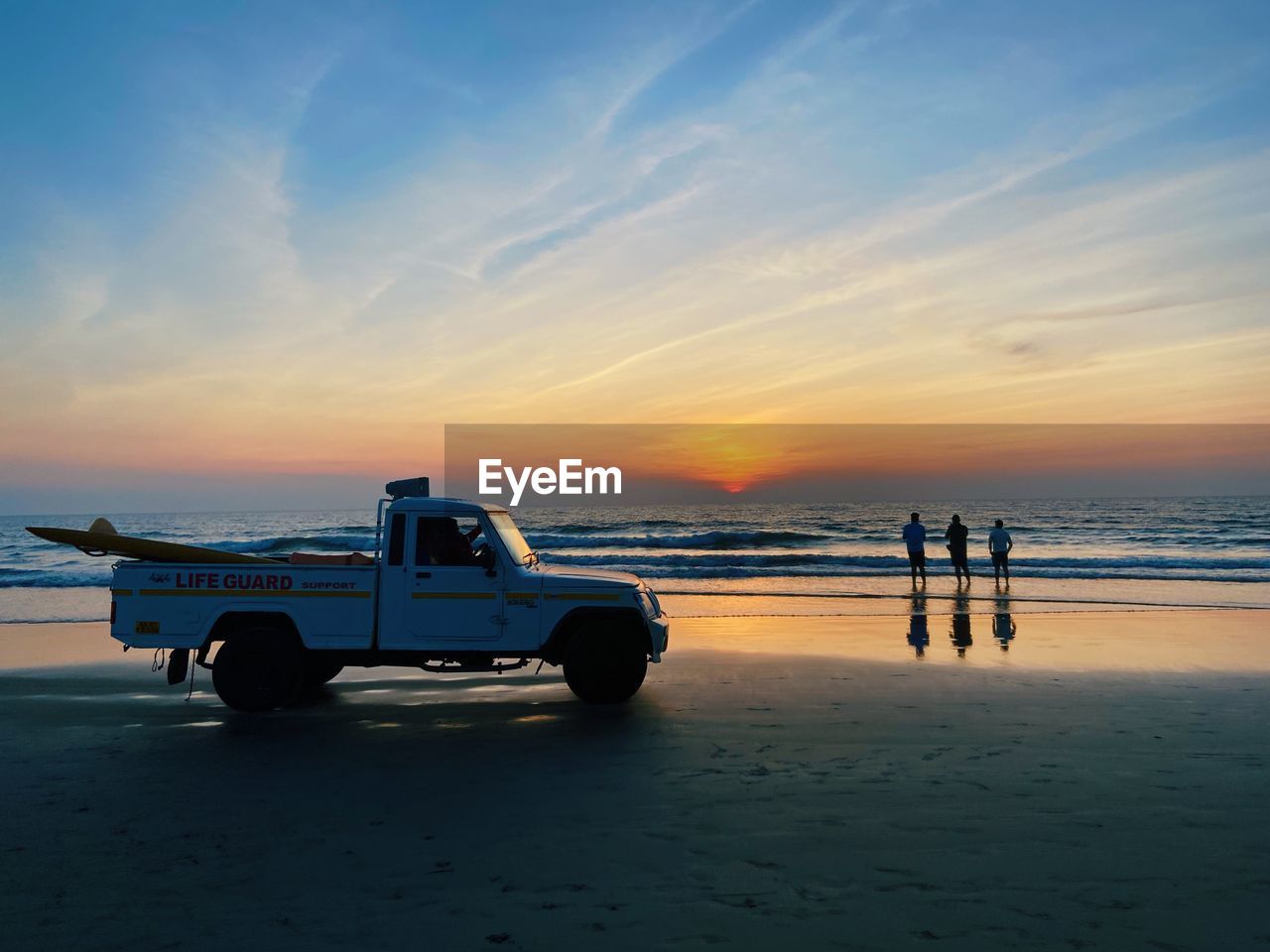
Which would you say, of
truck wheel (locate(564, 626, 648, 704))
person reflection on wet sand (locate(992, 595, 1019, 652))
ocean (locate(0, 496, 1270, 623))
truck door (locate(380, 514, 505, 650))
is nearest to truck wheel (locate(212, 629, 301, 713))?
truck door (locate(380, 514, 505, 650))

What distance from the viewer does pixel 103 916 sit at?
4.66 m

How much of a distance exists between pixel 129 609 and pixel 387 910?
624 cm

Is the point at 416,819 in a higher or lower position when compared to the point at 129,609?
lower

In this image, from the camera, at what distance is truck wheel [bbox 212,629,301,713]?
9523 mm

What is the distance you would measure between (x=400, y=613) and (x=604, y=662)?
2.27 meters

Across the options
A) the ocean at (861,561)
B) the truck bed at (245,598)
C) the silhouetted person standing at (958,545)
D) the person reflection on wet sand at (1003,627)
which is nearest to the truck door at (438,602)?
the truck bed at (245,598)

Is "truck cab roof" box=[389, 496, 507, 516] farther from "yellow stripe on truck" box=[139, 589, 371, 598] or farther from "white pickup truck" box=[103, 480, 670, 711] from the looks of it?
"yellow stripe on truck" box=[139, 589, 371, 598]

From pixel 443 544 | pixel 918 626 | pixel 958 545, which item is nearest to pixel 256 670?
pixel 443 544

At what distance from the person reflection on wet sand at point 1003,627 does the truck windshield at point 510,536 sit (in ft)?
27.0

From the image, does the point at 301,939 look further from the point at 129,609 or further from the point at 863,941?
the point at 129,609

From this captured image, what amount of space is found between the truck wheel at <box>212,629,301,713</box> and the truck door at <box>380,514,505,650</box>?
43.7 inches

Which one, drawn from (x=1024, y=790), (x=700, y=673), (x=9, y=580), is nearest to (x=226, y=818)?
(x=1024, y=790)

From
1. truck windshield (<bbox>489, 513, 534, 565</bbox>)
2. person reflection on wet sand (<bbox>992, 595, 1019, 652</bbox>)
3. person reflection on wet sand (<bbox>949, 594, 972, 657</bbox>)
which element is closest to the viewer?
truck windshield (<bbox>489, 513, 534, 565</bbox>)

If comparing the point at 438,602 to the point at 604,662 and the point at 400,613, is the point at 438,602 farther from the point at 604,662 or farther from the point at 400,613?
the point at 604,662
